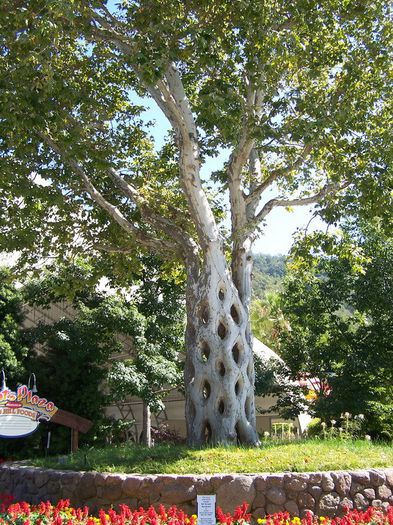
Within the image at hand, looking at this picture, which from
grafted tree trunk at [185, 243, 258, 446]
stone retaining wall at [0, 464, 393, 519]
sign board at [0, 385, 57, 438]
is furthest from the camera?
grafted tree trunk at [185, 243, 258, 446]

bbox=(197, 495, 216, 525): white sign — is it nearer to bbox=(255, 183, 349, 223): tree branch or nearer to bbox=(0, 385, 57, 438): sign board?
bbox=(0, 385, 57, 438): sign board

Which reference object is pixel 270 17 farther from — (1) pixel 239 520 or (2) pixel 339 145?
(1) pixel 239 520

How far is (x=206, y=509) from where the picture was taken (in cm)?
706

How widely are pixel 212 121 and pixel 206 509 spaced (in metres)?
6.33

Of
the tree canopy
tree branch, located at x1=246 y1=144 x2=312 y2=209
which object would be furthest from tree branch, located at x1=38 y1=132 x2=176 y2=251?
the tree canopy

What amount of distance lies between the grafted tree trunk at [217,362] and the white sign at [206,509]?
3230mm

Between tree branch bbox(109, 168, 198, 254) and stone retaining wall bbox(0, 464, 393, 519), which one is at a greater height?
tree branch bbox(109, 168, 198, 254)

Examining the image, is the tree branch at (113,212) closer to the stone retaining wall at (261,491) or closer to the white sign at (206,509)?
the stone retaining wall at (261,491)

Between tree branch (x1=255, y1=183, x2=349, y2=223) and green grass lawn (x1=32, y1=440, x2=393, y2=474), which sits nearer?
green grass lawn (x1=32, y1=440, x2=393, y2=474)

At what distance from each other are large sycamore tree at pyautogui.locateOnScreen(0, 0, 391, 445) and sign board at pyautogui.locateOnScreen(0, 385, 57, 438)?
2796 millimetres

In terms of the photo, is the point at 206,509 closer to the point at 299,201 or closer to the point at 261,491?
the point at 261,491

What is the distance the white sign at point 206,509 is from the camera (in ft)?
22.5

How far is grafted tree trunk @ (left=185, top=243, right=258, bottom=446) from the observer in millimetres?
10758

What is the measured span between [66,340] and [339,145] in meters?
8.52
